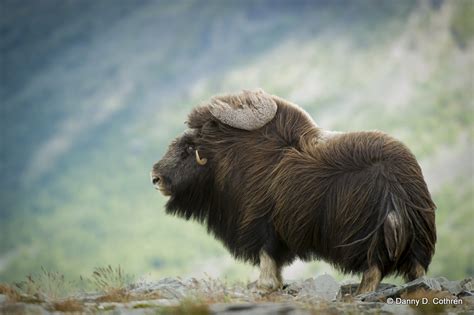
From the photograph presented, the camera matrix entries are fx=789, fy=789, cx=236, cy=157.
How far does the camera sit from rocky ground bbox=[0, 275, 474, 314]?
14.0 feet

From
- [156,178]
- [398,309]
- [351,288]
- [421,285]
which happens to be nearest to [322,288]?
[351,288]

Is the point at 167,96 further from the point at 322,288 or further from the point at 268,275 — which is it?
the point at 322,288

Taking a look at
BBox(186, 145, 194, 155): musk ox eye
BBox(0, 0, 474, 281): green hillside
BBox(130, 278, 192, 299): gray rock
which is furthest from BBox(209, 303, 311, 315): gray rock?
BBox(0, 0, 474, 281): green hillside

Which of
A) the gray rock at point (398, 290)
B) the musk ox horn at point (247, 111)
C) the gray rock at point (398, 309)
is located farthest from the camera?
the musk ox horn at point (247, 111)

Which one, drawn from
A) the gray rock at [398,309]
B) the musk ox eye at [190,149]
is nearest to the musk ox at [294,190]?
the musk ox eye at [190,149]

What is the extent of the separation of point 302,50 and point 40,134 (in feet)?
83.7

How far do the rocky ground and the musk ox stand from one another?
0.24 meters

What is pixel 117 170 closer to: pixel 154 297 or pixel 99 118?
pixel 99 118

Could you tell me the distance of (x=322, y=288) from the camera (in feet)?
17.8

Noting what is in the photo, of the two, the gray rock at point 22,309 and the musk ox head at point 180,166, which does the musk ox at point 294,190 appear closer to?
the musk ox head at point 180,166

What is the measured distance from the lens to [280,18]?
249 feet

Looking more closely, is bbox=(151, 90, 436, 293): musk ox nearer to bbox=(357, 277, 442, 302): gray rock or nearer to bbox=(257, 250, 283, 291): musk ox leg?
bbox=(257, 250, 283, 291): musk ox leg

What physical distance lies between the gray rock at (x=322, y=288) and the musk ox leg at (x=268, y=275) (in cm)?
29

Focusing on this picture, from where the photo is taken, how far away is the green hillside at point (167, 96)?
157 ft
